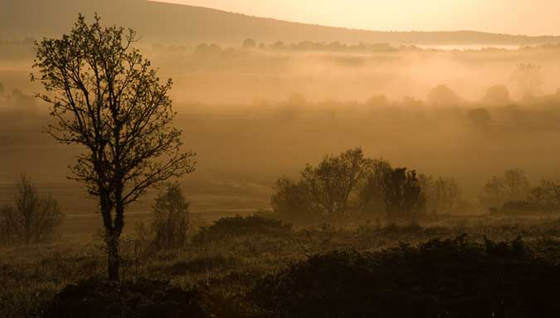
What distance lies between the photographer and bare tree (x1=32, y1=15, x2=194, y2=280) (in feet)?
83.7

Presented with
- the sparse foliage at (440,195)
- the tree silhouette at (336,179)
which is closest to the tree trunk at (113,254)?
the tree silhouette at (336,179)

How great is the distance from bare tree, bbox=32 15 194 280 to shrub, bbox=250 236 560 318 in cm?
703

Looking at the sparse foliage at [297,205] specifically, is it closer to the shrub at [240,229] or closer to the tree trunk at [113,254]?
the shrub at [240,229]

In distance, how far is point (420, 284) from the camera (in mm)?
22906

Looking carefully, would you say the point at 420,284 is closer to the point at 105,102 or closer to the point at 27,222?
the point at 105,102

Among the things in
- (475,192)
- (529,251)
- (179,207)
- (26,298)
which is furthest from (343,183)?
(475,192)

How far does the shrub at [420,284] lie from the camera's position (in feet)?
69.0

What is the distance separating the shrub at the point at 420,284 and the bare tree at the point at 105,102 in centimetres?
703

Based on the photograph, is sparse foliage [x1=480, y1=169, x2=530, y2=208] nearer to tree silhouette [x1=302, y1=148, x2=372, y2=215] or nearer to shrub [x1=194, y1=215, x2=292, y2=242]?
tree silhouette [x1=302, y1=148, x2=372, y2=215]

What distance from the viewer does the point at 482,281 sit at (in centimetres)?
2248

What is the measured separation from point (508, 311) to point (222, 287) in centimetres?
1002

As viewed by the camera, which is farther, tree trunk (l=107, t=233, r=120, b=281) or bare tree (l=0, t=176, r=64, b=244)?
bare tree (l=0, t=176, r=64, b=244)

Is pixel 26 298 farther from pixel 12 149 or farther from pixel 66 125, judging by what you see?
pixel 12 149

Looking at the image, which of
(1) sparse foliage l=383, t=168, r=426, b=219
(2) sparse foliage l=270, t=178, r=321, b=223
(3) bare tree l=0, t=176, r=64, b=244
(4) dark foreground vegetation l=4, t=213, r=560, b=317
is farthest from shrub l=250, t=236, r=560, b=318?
(3) bare tree l=0, t=176, r=64, b=244
